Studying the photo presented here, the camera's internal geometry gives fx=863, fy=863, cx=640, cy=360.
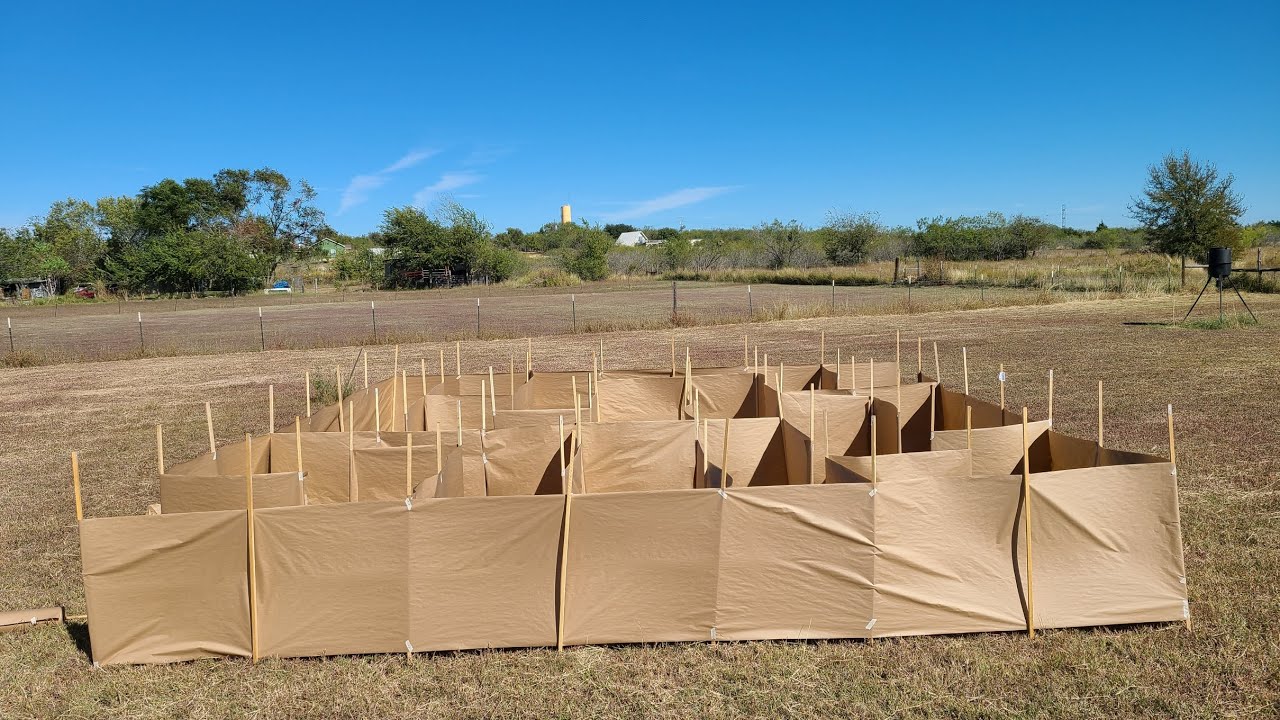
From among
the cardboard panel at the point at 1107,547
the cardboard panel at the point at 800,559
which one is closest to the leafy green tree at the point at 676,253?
the cardboard panel at the point at 1107,547

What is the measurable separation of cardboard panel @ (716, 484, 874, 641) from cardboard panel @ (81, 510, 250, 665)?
3138 millimetres

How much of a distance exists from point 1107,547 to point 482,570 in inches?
163

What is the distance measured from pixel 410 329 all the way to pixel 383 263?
3920 centimetres

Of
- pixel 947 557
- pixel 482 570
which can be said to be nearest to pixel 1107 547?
pixel 947 557

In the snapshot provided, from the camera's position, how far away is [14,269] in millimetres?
61812

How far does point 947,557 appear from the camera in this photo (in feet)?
18.7

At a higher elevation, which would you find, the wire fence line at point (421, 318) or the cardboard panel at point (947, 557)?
the wire fence line at point (421, 318)

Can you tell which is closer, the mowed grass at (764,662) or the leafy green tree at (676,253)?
the mowed grass at (764,662)

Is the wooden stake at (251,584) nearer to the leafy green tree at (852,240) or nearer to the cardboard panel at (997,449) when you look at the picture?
the cardboard panel at (997,449)

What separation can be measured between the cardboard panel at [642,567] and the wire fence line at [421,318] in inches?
831

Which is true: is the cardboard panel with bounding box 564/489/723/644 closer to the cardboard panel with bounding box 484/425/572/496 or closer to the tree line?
the cardboard panel with bounding box 484/425/572/496

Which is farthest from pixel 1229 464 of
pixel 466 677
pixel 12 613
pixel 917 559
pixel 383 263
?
pixel 383 263

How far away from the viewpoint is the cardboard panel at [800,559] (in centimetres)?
563

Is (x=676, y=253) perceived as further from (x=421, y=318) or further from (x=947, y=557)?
(x=947, y=557)
